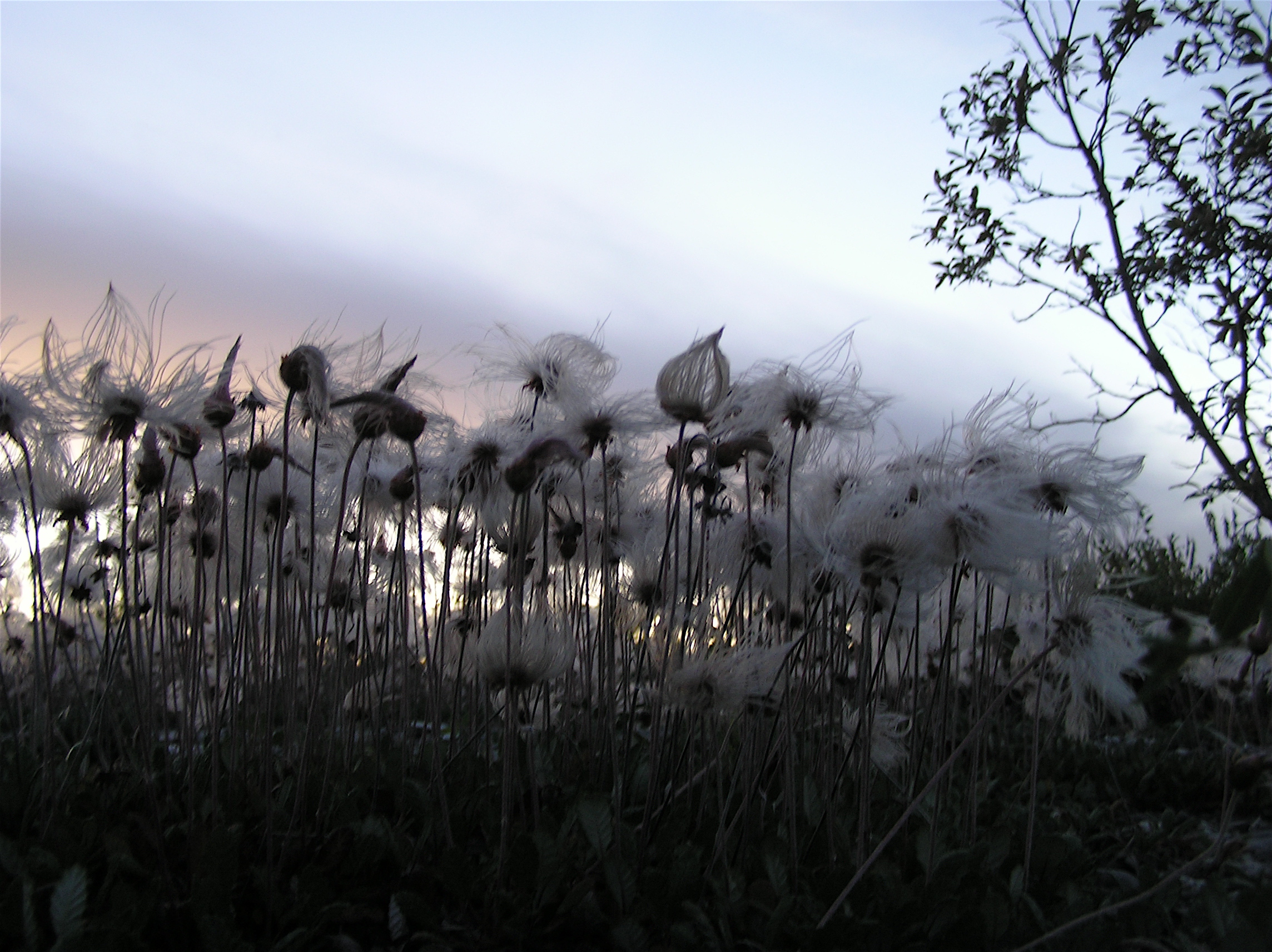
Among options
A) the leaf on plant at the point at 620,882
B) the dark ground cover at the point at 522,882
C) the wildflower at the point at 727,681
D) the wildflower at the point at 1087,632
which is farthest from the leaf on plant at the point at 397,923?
the wildflower at the point at 1087,632

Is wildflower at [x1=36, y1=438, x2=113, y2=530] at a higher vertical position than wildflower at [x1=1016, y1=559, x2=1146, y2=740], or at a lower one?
higher

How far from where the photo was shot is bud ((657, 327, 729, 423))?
7.57 feet

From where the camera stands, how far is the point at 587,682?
294cm

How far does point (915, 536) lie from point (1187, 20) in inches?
193

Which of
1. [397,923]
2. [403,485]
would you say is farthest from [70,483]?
[397,923]

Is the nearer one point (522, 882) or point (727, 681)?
point (522, 882)

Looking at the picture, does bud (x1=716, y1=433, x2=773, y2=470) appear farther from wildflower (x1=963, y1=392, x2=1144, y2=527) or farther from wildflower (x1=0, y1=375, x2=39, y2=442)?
wildflower (x1=0, y1=375, x2=39, y2=442)

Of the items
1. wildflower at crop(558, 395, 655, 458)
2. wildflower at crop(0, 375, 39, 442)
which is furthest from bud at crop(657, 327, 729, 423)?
wildflower at crop(0, 375, 39, 442)

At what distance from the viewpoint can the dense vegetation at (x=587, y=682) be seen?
80.4 inches

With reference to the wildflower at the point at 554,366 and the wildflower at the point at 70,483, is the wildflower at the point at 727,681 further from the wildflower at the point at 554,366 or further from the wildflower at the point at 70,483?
the wildflower at the point at 70,483

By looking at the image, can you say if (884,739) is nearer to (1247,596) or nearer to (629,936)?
(629,936)

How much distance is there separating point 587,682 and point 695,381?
1124 mm

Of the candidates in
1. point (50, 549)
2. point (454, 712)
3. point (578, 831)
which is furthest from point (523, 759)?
point (50, 549)

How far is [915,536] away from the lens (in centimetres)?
213
